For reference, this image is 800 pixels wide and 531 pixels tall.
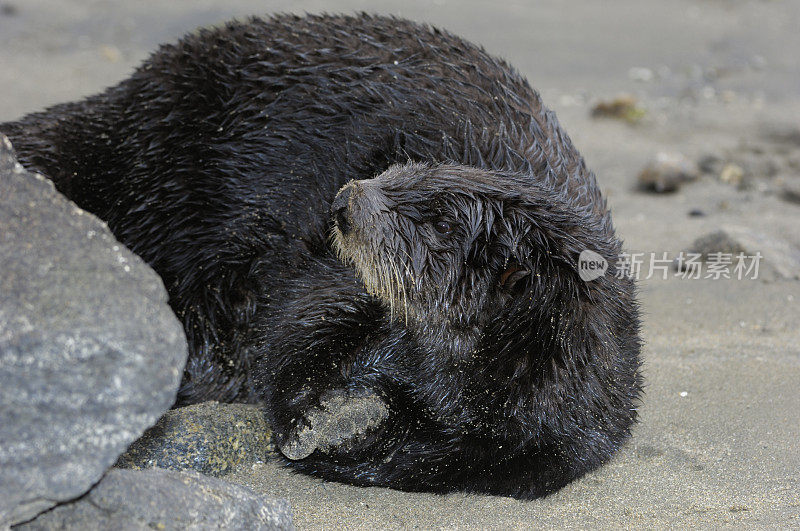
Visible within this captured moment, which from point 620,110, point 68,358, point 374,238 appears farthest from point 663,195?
point 68,358

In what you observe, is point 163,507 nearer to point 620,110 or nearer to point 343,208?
point 343,208

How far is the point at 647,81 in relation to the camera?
26.7 ft

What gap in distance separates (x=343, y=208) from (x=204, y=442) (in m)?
1.11

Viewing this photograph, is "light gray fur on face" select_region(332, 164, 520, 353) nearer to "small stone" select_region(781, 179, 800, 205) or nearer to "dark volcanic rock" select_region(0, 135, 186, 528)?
Result: "dark volcanic rock" select_region(0, 135, 186, 528)

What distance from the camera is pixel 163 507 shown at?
7.93 feet

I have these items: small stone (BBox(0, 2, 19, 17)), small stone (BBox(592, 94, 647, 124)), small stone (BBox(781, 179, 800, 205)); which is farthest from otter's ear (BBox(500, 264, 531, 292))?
small stone (BBox(0, 2, 19, 17))

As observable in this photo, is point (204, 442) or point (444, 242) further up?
point (444, 242)

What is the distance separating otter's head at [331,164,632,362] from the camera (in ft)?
10.0

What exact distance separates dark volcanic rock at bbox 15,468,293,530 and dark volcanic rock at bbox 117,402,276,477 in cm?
60

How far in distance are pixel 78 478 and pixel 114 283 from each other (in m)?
0.52

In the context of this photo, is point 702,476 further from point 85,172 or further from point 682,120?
point 682,120

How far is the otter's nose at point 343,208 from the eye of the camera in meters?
3.23

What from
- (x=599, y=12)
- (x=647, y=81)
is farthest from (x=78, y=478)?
(x=599, y=12)

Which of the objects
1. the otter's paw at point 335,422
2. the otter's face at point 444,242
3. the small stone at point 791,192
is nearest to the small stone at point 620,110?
the small stone at point 791,192
